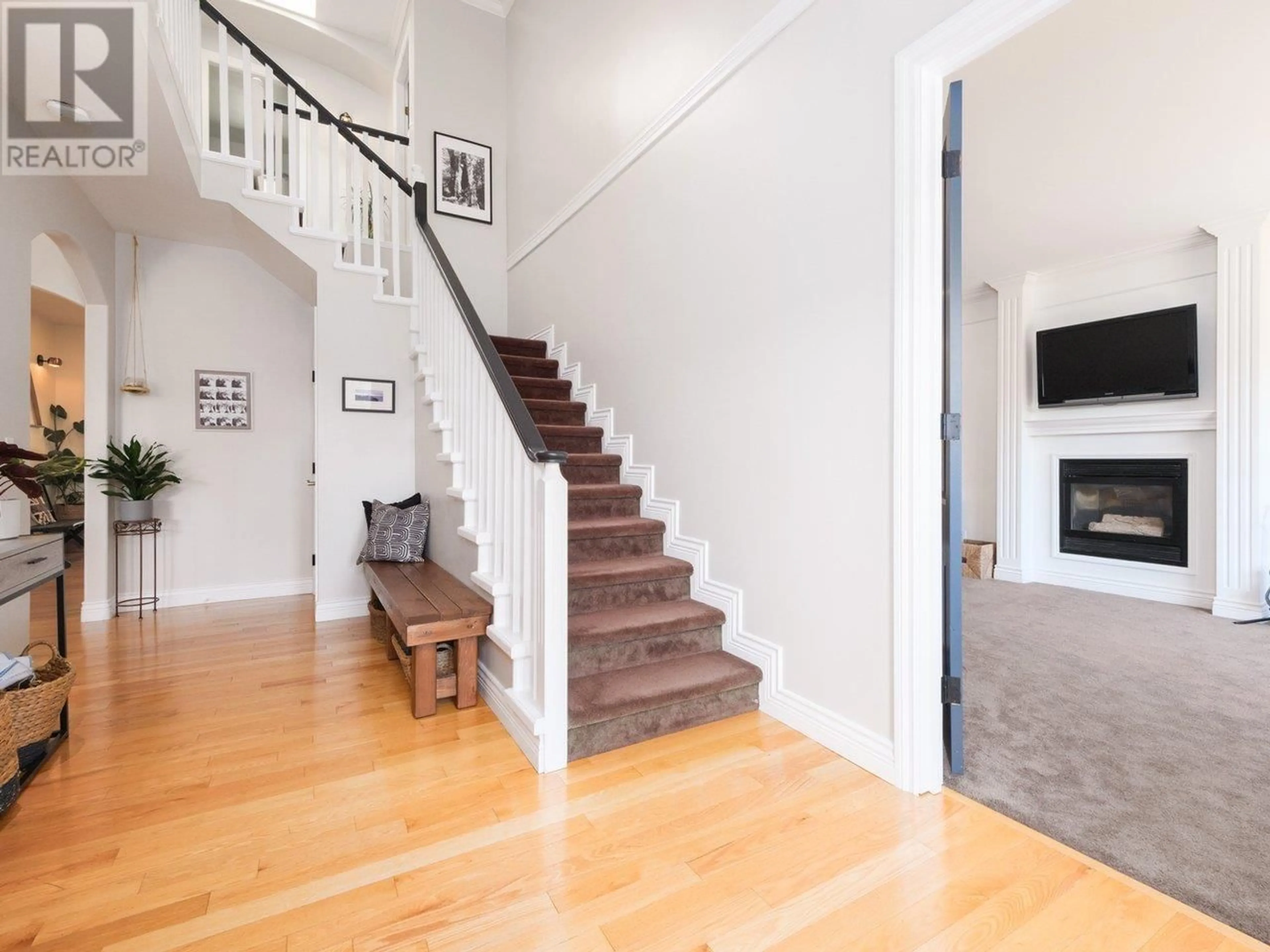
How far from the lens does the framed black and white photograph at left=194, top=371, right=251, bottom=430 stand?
14.3 ft

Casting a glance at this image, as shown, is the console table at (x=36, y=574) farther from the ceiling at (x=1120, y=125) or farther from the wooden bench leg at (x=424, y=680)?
the ceiling at (x=1120, y=125)

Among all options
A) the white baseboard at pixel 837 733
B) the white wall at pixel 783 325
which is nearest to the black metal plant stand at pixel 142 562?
the white wall at pixel 783 325

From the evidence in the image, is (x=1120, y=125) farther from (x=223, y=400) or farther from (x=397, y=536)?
(x=223, y=400)

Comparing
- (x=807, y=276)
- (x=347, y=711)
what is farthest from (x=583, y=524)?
(x=807, y=276)

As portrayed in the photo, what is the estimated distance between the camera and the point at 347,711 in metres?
2.43

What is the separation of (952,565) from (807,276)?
120 cm

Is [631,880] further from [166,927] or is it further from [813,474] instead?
[813,474]

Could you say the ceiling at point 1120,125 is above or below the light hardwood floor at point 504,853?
above

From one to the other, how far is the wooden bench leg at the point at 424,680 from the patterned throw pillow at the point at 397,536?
1.33 meters

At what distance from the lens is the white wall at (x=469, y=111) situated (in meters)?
4.77

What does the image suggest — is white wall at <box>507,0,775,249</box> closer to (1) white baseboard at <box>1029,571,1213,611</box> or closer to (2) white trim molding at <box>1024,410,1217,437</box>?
(2) white trim molding at <box>1024,410,1217,437</box>

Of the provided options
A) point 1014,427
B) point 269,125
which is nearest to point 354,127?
point 269,125

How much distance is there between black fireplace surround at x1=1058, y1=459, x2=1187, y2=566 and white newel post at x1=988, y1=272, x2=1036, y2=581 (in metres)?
0.31

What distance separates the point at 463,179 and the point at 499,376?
3.51m
